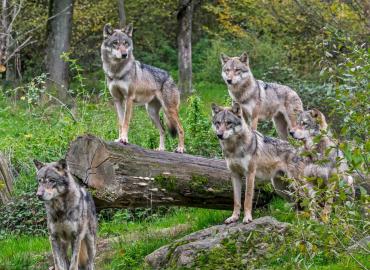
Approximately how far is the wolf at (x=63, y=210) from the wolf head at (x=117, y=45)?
2.63 metres

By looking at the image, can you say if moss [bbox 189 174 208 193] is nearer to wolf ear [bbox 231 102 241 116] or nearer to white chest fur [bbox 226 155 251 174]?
white chest fur [bbox 226 155 251 174]

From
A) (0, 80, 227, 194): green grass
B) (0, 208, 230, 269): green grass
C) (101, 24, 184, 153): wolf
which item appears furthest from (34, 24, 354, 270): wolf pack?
Answer: (0, 80, 227, 194): green grass

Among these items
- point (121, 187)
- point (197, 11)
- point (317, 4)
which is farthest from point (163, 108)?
point (197, 11)

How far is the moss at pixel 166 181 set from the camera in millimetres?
10242

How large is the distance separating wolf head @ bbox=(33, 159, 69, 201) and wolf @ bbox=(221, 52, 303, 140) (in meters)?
4.11

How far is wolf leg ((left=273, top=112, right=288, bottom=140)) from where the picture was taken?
42.7 ft

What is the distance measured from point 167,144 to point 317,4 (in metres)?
8.91

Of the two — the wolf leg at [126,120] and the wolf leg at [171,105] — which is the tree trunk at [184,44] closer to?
the wolf leg at [171,105]

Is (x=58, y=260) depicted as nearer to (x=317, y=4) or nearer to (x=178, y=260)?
(x=178, y=260)

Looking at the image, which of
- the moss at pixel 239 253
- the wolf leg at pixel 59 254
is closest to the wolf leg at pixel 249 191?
the moss at pixel 239 253

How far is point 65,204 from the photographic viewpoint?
8.90 metres

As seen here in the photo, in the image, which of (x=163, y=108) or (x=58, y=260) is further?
(x=163, y=108)

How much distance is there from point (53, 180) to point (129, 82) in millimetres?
2817

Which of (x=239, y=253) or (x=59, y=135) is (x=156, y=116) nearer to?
(x=59, y=135)
